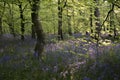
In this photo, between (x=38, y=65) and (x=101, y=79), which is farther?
(x=38, y=65)

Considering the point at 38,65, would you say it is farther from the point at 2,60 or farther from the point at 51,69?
the point at 2,60

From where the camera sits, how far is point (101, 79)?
6.93m

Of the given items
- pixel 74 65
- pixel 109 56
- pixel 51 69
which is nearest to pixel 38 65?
pixel 51 69

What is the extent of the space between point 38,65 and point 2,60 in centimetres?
186

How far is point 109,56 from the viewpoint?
8.13 metres

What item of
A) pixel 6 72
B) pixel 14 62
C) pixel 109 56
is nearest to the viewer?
pixel 109 56

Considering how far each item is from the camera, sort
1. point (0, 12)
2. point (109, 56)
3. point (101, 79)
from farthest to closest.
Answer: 1. point (0, 12)
2. point (109, 56)
3. point (101, 79)

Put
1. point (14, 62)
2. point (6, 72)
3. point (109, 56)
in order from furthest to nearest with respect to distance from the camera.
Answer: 1. point (14, 62)
2. point (6, 72)
3. point (109, 56)

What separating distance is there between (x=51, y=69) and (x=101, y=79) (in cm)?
231

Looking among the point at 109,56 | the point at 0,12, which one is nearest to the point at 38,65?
the point at 109,56

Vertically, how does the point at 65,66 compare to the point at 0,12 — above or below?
below

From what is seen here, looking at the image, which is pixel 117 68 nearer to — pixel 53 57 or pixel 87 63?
pixel 87 63

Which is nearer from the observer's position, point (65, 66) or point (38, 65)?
point (65, 66)

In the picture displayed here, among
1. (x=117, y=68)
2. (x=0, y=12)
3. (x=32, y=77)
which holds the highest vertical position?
(x=0, y=12)
